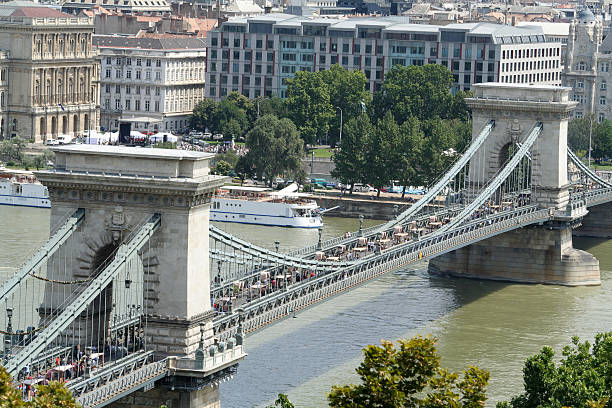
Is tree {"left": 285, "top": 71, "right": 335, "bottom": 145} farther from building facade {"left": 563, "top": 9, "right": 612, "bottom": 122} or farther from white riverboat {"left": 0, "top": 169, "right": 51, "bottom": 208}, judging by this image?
building facade {"left": 563, "top": 9, "right": 612, "bottom": 122}

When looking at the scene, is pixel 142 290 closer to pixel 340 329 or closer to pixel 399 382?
pixel 399 382

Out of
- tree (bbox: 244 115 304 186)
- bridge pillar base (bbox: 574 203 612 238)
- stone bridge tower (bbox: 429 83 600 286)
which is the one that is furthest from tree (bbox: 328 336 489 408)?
tree (bbox: 244 115 304 186)

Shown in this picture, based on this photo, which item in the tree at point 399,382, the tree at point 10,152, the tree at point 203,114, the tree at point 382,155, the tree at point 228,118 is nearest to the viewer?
the tree at point 399,382

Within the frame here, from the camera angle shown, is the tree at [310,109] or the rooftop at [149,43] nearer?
the tree at [310,109]

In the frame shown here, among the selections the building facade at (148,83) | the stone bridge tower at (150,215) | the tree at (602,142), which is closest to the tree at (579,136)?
the tree at (602,142)

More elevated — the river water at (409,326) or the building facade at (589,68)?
the building facade at (589,68)

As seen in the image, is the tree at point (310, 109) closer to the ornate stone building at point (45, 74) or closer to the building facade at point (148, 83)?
the building facade at point (148, 83)

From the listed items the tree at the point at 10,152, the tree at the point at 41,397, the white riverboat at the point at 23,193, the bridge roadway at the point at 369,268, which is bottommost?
the white riverboat at the point at 23,193
